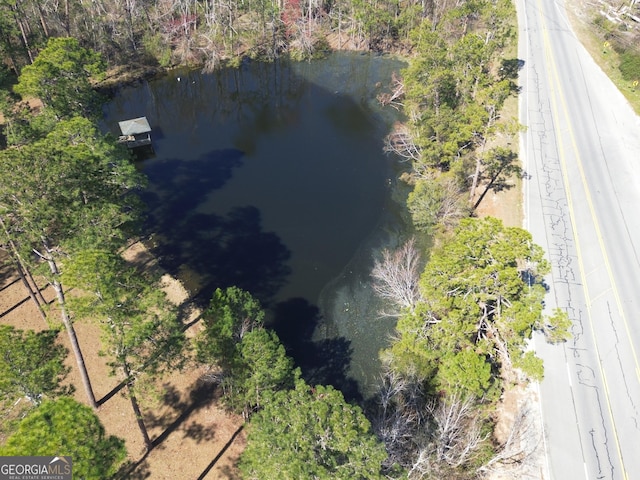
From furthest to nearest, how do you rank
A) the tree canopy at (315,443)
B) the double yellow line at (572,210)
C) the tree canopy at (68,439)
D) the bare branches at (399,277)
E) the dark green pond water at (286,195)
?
the dark green pond water at (286,195) < the bare branches at (399,277) < the double yellow line at (572,210) < the tree canopy at (315,443) < the tree canopy at (68,439)

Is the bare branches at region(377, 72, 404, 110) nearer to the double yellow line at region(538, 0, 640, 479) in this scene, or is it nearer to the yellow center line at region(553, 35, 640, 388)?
the double yellow line at region(538, 0, 640, 479)

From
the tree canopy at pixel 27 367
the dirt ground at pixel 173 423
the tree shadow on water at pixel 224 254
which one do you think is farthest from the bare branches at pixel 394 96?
the tree canopy at pixel 27 367

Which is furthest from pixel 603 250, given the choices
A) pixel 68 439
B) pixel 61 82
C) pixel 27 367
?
pixel 61 82

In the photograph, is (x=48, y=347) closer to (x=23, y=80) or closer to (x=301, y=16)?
(x=23, y=80)

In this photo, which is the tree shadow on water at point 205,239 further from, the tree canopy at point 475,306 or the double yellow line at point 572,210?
the double yellow line at point 572,210

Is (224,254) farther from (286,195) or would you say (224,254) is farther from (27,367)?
(27,367)

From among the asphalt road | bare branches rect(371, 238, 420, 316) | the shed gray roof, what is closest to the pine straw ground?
the asphalt road
